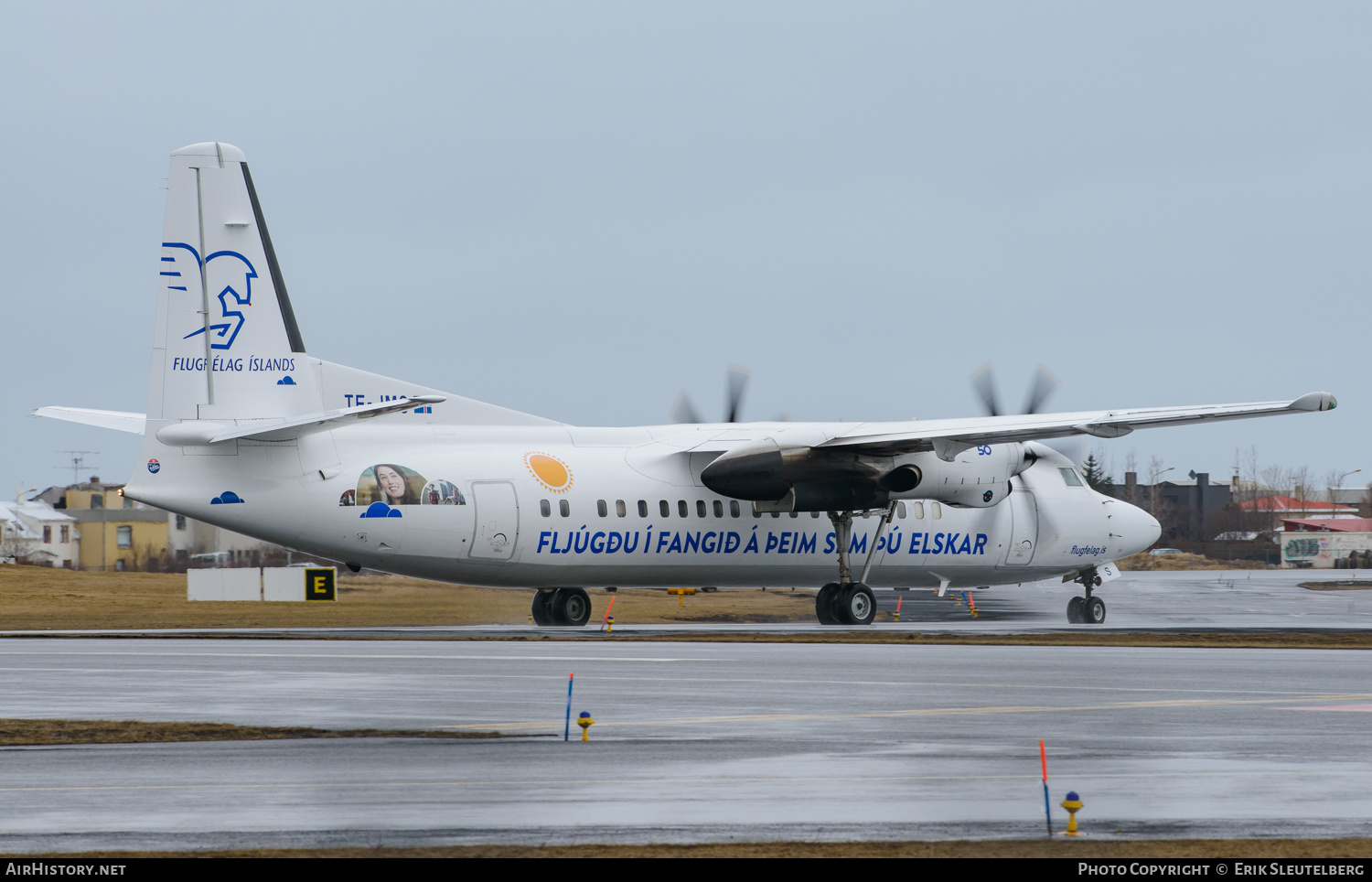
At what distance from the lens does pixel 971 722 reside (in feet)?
46.4

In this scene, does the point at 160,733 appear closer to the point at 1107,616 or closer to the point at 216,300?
the point at 216,300

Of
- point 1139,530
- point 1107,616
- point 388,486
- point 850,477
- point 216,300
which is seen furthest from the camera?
point 1107,616

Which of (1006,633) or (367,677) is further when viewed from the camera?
(1006,633)

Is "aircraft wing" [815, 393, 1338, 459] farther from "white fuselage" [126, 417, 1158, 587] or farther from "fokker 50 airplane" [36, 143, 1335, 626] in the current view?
"white fuselage" [126, 417, 1158, 587]

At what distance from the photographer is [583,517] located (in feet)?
93.1

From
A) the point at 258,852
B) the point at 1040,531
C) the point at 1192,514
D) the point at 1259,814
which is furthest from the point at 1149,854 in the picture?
the point at 1192,514

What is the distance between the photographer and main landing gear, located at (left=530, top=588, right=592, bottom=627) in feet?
98.6

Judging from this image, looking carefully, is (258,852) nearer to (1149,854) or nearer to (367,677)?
(1149,854)

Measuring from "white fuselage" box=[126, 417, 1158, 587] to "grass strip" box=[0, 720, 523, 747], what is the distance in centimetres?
1163

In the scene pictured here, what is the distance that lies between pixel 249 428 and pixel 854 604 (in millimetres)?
12860

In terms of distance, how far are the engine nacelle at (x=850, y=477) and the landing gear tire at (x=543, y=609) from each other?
13.3ft

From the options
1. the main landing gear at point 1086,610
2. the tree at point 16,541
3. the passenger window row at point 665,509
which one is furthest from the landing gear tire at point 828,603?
the tree at point 16,541

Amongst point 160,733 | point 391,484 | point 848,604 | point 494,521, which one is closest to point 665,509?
point 494,521

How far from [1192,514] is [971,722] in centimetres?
11630
